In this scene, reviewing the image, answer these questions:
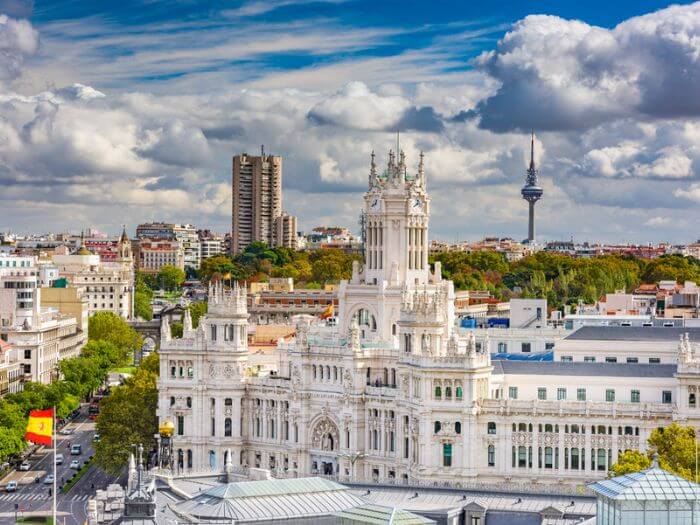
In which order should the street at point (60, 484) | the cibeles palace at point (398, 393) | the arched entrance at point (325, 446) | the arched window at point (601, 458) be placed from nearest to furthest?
1. the arched window at point (601, 458)
2. the cibeles palace at point (398, 393)
3. the street at point (60, 484)
4. the arched entrance at point (325, 446)

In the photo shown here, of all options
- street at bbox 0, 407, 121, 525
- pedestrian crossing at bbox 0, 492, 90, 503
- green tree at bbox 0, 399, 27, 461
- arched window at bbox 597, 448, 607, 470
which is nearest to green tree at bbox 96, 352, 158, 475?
street at bbox 0, 407, 121, 525

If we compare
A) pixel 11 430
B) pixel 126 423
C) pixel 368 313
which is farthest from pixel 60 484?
pixel 368 313

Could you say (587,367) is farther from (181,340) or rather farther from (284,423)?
(181,340)

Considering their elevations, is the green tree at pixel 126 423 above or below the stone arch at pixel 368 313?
below

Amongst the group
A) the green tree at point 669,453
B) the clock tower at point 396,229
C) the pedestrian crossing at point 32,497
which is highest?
the clock tower at point 396,229

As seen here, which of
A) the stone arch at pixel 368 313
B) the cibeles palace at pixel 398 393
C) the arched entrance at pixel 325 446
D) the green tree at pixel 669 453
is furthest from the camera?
the stone arch at pixel 368 313

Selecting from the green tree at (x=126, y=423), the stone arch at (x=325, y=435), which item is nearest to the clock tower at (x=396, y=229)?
the stone arch at (x=325, y=435)

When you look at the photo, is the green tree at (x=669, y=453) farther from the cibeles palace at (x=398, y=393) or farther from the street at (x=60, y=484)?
the street at (x=60, y=484)
